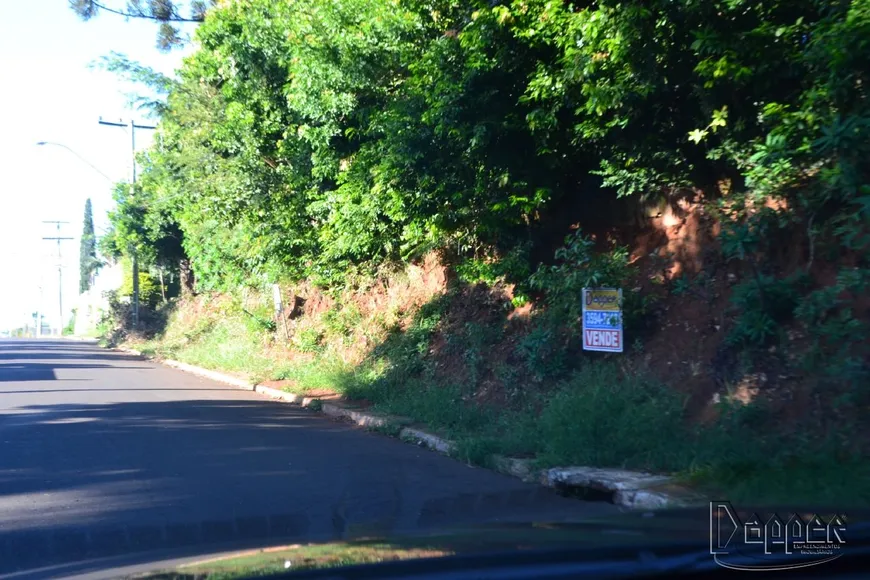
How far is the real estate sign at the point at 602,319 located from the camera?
11.1 meters

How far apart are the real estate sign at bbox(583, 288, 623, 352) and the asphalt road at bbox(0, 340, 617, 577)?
2.53m

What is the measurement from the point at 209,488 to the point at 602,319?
541 cm

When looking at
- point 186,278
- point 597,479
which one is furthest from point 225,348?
point 597,479

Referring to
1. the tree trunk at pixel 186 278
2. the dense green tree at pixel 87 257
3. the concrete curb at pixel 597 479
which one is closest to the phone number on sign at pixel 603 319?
the concrete curb at pixel 597 479

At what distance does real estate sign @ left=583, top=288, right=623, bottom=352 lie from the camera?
11.1m

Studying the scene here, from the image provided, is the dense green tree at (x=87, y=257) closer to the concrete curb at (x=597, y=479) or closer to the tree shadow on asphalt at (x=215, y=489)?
the tree shadow on asphalt at (x=215, y=489)

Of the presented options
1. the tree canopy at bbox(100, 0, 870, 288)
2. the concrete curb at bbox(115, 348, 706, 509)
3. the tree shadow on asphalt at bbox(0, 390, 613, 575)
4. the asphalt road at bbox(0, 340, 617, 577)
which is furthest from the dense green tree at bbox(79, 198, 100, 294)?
the concrete curb at bbox(115, 348, 706, 509)

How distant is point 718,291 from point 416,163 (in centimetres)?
491

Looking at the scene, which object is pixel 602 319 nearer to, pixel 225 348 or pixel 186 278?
pixel 225 348

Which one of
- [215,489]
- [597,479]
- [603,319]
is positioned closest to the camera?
[215,489]

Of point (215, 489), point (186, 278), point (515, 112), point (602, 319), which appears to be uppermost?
point (515, 112)

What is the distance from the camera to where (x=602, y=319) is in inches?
444

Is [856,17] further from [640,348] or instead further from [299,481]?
[299,481]

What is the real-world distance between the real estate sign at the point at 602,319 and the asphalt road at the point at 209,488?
2526mm
